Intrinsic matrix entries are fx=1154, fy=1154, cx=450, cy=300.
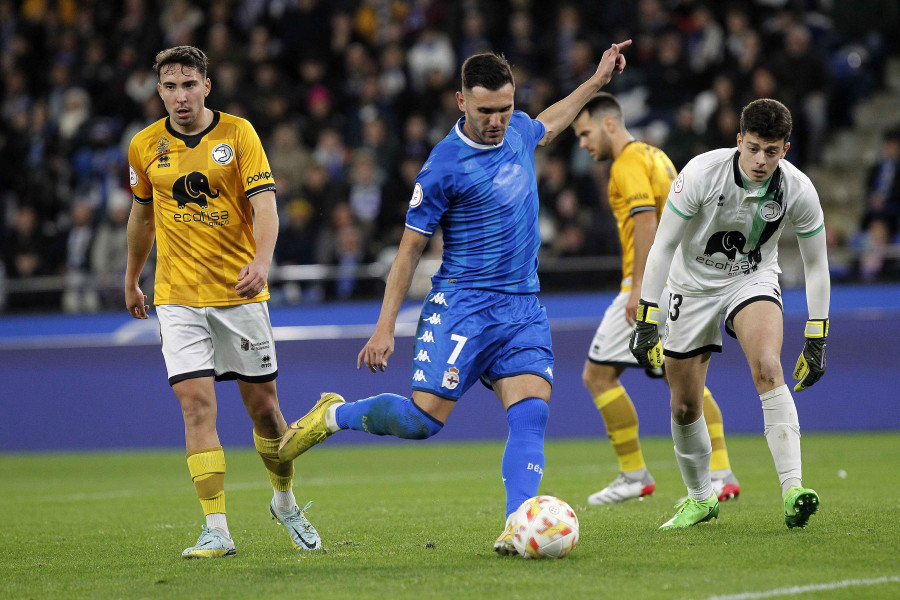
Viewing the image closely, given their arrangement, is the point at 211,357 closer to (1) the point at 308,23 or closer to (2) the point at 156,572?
(2) the point at 156,572

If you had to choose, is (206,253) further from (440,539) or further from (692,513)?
(692,513)

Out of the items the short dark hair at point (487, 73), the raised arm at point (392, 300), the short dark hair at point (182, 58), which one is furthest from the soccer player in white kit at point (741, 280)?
the short dark hair at point (182, 58)

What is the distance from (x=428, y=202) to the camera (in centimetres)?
559

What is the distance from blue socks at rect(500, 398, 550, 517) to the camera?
5.46 meters

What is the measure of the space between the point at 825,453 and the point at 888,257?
3336 millimetres

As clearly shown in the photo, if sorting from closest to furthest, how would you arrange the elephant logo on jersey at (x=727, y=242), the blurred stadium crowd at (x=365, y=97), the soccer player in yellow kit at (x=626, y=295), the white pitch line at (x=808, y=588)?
the white pitch line at (x=808, y=588), the elephant logo on jersey at (x=727, y=242), the soccer player in yellow kit at (x=626, y=295), the blurred stadium crowd at (x=365, y=97)

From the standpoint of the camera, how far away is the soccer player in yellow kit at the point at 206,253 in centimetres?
597

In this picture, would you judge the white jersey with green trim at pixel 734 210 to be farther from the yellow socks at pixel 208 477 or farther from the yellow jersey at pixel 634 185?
the yellow socks at pixel 208 477

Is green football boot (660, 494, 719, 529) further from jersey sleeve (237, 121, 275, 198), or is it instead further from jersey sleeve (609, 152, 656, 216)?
jersey sleeve (237, 121, 275, 198)

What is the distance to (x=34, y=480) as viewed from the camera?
1119 cm

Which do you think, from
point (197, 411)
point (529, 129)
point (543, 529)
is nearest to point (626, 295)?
point (529, 129)

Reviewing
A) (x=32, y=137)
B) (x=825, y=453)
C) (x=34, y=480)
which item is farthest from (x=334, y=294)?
(x=32, y=137)

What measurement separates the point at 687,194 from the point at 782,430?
1.33 meters

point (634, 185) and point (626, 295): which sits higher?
point (634, 185)
